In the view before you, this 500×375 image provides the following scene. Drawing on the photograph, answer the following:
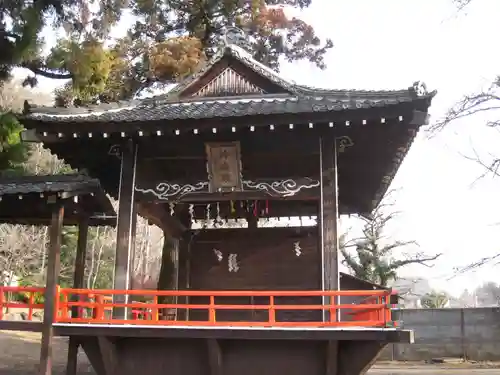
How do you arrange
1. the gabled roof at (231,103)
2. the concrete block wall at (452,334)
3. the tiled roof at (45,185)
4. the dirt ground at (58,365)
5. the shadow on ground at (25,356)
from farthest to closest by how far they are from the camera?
the concrete block wall at (452,334), the dirt ground at (58,365), the shadow on ground at (25,356), the tiled roof at (45,185), the gabled roof at (231,103)

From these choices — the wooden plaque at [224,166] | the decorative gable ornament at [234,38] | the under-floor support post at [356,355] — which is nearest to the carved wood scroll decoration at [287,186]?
the wooden plaque at [224,166]

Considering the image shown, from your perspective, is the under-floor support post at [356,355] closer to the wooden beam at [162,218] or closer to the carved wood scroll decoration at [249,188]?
the carved wood scroll decoration at [249,188]

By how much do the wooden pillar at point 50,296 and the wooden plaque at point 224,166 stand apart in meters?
2.86

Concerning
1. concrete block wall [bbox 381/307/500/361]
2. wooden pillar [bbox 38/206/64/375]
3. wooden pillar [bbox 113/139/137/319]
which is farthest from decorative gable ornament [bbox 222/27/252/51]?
concrete block wall [bbox 381/307/500/361]

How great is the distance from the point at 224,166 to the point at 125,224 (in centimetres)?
210

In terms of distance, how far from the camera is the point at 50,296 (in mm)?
9188

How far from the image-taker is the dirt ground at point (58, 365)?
49.8 feet

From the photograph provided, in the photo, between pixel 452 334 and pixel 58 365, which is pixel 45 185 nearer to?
pixel 58 365

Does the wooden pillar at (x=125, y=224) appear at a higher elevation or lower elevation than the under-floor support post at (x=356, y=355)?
higher

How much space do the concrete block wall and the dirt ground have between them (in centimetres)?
99

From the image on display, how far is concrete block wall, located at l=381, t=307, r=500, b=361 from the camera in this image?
72.4ft

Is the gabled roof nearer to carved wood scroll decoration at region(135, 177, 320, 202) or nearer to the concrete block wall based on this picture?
carved wood scroll decoration at region(135, 177, 320, 202)

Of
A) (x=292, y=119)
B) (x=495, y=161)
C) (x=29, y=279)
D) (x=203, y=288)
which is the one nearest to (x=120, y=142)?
(x=292, y=119)

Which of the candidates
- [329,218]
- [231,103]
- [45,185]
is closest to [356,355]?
[329,218]
